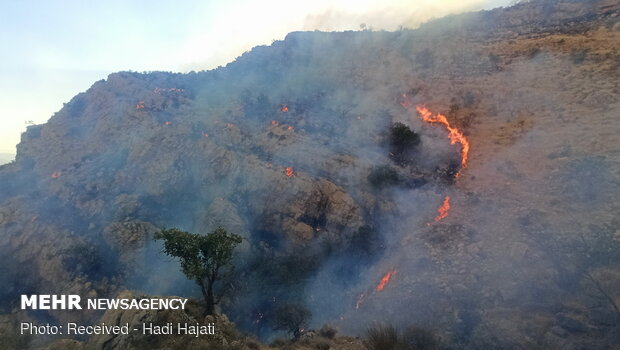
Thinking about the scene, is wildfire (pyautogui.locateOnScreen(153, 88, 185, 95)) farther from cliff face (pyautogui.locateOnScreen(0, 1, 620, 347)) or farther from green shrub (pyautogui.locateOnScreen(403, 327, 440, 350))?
green shrub (pyautogui.locateOnScreen(403, 327, 440, 350))

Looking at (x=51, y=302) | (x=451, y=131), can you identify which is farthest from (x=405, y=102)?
(x=51, y=302)

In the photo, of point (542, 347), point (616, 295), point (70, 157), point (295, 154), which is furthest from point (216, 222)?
point (616, 295)

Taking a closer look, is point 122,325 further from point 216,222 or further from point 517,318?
point 517,318

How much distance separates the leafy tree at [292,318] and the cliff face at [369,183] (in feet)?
6.85

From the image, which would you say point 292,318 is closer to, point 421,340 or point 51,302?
point 421,340

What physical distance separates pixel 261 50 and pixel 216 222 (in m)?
41.6

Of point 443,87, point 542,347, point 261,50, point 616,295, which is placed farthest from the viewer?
point 261,50

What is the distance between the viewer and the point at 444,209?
3541 centimetres

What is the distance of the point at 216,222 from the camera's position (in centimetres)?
3744

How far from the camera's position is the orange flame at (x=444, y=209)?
3461cm

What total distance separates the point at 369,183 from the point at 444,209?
796 centimetres

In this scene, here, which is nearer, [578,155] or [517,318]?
[517,318]

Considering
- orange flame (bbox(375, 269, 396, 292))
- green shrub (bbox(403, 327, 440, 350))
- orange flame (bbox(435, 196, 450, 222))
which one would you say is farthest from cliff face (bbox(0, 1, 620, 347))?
green shrub (bbox(403, 327, 440, 350))

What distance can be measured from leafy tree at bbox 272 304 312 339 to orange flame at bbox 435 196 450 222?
47.1ft
